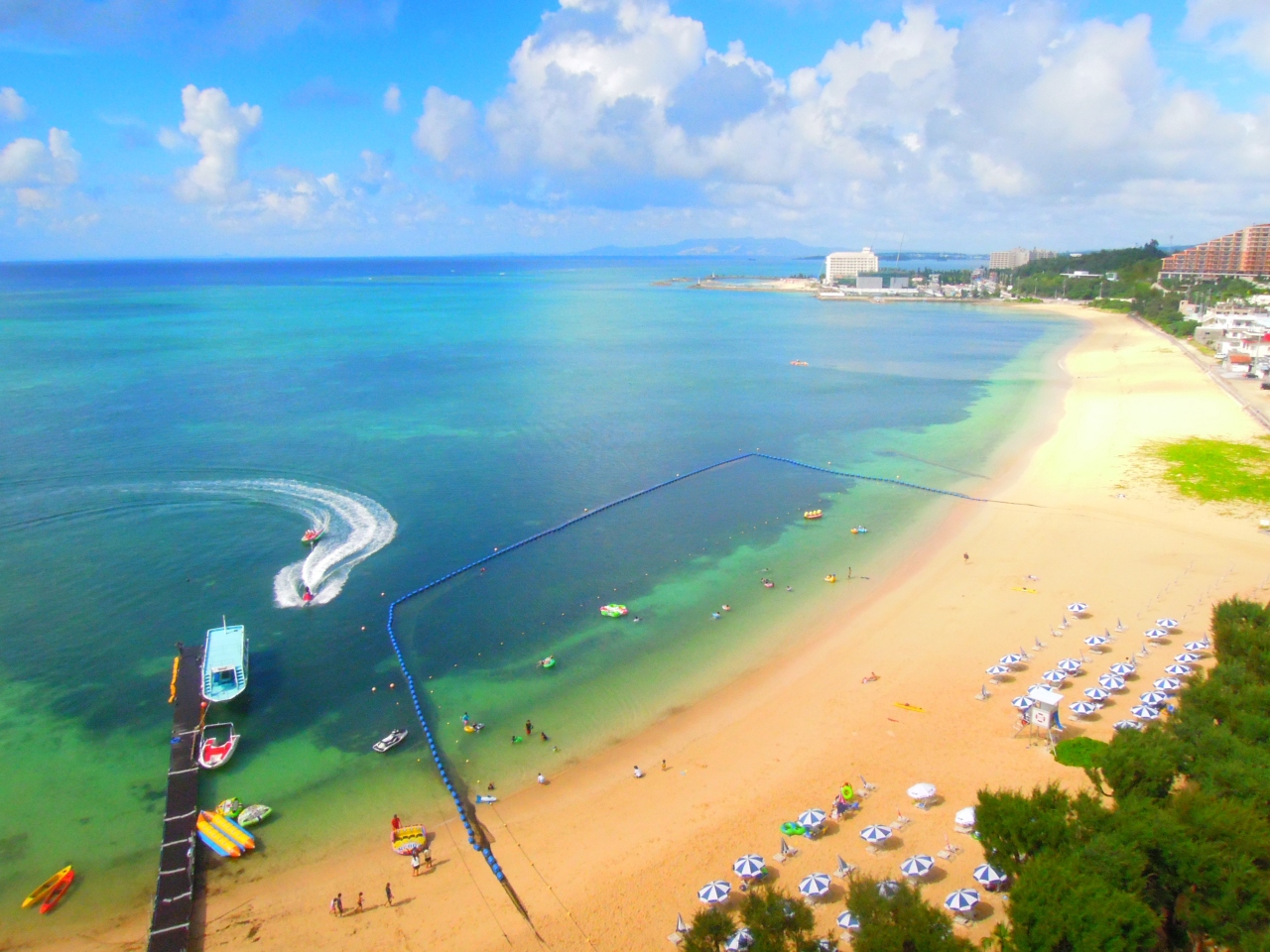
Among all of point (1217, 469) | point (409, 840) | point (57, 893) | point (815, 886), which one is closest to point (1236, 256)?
point (1217, 469)

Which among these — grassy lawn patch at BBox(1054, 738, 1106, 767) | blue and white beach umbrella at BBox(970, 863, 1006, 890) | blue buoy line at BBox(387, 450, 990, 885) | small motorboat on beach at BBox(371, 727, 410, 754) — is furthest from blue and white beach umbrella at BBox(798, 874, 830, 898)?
small motorboat on beach at BBox(371, 727, 410, 754)

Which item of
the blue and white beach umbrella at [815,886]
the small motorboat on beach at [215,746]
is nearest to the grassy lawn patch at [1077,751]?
the blue and white beach umbrella at [815,886]

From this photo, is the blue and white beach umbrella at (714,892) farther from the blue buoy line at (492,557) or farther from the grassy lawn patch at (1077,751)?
the grassy lawn patch at (1077,751)

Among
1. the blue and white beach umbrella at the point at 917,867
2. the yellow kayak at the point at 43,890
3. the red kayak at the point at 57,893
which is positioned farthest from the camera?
the yellow kayak at the point at 43,890

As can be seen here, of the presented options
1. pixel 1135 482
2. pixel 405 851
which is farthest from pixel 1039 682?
pixel 1135 482

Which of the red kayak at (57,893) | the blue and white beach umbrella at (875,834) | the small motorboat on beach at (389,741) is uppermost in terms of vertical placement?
the blue and white beach umbrella at (875,834)

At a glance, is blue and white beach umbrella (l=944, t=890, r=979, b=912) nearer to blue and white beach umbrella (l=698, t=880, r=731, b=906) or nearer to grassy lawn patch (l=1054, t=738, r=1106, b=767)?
blue and white beach umbrella (l=698, t=880, r=731, b=906)

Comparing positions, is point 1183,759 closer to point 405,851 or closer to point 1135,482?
point 405,851
